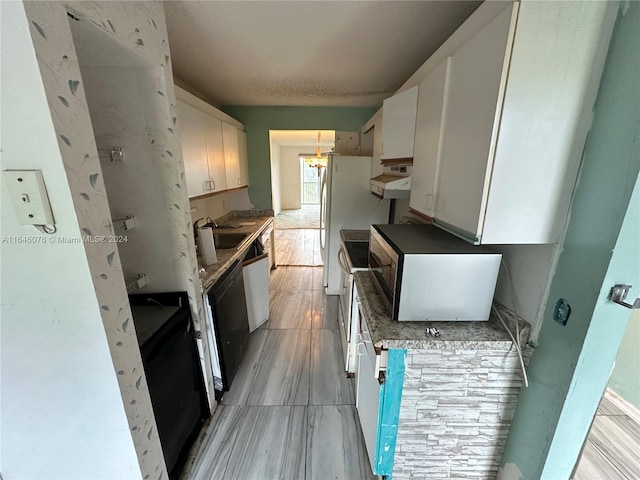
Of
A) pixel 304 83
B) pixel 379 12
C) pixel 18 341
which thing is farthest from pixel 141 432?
pixel 304 83

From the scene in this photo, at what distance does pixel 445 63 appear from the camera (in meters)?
1.19

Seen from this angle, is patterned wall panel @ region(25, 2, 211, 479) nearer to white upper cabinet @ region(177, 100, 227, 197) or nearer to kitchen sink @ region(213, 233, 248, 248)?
white upper cabinet @ region(177, 100, 227, 197)

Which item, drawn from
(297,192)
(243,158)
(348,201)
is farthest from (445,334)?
(297,192)

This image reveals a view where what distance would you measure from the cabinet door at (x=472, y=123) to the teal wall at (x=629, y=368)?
4.74 feet

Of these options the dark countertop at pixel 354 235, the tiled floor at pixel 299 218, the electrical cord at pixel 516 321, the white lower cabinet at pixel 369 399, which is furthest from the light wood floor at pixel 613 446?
the tiled floor at pixel 299 218

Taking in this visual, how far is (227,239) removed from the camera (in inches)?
111

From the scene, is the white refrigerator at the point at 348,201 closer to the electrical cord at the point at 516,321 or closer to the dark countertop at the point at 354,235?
the dark countertop at the point at 354,235

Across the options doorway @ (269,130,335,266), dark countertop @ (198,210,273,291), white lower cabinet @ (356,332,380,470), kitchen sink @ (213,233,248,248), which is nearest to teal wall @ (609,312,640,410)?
white lower cabinet @ (356,332,380,470)

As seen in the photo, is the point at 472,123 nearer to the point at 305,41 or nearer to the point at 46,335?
the point at 305,41

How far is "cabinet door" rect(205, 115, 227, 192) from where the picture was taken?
8.22 ft

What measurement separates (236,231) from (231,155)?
94 cm

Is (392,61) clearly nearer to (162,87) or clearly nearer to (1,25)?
(162,87)

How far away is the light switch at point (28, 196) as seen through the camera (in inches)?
26.3

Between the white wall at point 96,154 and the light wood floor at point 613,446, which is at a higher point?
the white wall at point 96,154
